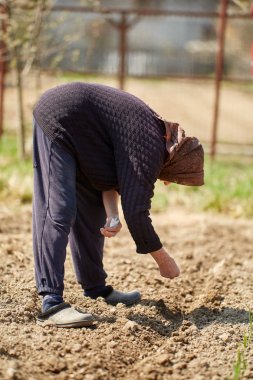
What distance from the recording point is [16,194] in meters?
7.78

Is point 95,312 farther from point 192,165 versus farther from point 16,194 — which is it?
point 16,194

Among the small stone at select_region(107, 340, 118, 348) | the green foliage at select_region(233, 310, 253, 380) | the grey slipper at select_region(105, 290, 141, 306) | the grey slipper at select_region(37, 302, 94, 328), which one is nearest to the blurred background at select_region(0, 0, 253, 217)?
the grey slipper at select_region(105, 290, 141, 306)

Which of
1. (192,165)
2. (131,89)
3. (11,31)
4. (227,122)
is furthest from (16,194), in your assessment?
(131,89)

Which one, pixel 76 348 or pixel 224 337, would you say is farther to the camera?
pixel 224 337

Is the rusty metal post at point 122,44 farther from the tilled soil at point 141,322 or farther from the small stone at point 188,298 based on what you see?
the small stone at point 188,298

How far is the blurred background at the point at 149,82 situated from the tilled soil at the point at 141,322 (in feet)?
5.92

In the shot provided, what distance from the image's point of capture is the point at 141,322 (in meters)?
4.27

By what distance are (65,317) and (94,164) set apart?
2.53 feet

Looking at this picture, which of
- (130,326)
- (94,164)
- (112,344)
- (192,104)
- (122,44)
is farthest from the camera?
(192,104)

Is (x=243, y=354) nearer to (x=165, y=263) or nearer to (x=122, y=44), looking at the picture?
(x=165, y=263)

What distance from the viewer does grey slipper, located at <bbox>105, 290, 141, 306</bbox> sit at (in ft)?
15.1

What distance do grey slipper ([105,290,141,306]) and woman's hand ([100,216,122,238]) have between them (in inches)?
23.2

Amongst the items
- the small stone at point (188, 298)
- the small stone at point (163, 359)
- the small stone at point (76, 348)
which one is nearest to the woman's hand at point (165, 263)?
the small stone at point (163, 359)

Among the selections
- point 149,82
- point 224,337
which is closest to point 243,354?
point 224,337
